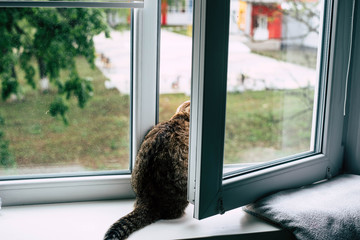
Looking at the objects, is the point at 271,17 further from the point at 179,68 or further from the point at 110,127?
the point at 110,127

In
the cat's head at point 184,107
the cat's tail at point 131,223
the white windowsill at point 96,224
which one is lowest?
the white windowsill at point 96,224

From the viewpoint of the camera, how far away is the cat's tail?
1159mm

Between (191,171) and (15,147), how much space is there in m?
0.59

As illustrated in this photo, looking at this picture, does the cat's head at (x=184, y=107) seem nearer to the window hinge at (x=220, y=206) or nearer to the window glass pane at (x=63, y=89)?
the window glass pane at (x=63, y=89)

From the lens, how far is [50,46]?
1.34m

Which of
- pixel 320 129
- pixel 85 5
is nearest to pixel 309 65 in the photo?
pixel 320 129

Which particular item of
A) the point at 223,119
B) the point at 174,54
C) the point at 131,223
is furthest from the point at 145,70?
the point at 131,223

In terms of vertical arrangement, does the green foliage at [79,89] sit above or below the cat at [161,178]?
above

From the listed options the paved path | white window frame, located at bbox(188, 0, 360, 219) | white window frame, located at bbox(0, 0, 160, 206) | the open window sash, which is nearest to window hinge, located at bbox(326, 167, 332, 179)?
white window frame, located at bbox(188, 0, 360, 219)

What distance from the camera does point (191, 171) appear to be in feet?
3.93

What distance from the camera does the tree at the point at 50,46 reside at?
1305 mm

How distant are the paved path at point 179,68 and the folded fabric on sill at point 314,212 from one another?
0.37m

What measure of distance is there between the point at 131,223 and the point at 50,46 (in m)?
0.60

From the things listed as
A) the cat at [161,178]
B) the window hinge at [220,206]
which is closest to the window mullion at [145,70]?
the cat at [161,178]
